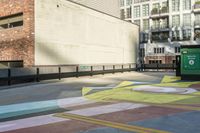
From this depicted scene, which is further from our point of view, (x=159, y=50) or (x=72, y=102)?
(x=159, y=50)

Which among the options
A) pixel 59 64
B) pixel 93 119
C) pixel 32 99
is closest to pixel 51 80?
pixel 59 64

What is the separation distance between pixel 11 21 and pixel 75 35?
19.0ft

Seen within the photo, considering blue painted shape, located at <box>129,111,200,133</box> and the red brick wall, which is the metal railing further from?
blue painted shape, located at <box>129,111,200,133</box>

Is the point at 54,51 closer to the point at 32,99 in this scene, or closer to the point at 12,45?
the point at 12,45

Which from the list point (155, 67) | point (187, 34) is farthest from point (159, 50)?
point (155, 67)

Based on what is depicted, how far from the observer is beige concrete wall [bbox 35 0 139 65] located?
22.3 meters

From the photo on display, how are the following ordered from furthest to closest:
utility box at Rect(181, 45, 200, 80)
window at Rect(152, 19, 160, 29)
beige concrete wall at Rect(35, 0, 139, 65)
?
1. window at Rect(152, 19, 160, 29)
2. beige concrete wall at Rect(35, 0, 139, 65)
3. utility box at Rect(181, 45, 200, 80)

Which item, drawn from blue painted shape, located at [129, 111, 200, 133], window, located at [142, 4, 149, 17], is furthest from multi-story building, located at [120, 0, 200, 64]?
blue painted shape, located at [129, 111, 200, 133]

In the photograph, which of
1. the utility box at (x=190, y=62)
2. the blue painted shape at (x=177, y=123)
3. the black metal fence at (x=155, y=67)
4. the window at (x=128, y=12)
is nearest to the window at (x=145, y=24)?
the window at (x=128, y=12)

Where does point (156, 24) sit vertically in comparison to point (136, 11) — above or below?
below

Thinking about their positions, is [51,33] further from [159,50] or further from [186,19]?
[186,19]

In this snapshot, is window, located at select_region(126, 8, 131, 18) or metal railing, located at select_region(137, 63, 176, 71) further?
window, located at select_region(126, 8, 131, 18)

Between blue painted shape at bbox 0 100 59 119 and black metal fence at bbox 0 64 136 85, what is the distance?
6708mm

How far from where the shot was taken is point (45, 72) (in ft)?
65.9
